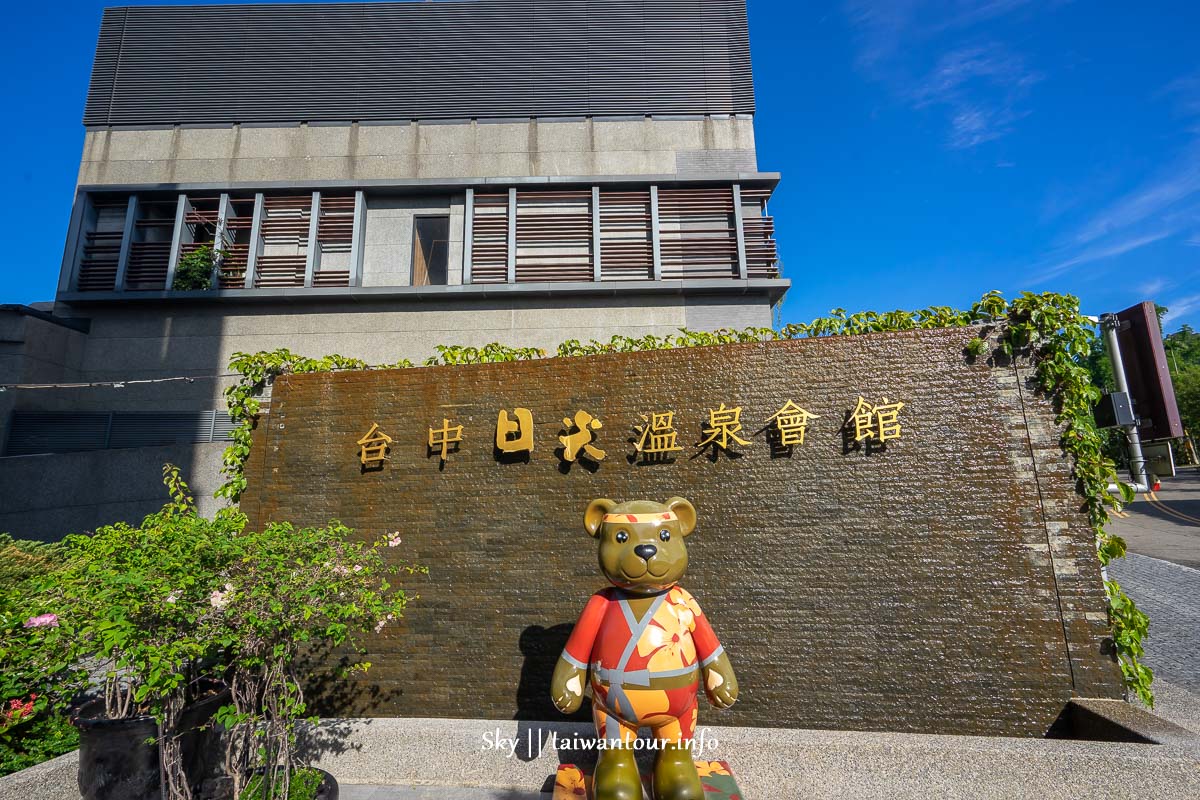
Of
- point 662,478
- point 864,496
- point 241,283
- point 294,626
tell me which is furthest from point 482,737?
point 241,283

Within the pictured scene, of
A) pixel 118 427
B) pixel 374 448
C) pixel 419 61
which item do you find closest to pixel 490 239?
pixel 419 61

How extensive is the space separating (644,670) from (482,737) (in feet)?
5.99

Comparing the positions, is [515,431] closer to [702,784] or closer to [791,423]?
[791,423]

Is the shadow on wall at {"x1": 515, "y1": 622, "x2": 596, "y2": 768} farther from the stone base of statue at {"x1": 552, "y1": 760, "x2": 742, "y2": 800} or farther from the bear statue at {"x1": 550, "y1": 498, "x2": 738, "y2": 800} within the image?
the bear statue at {"x1": 550, "y1": 498, "x2": 738, "y2": 800}

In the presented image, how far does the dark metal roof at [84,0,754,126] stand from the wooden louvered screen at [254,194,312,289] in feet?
6.95

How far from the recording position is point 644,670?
312 centimetres

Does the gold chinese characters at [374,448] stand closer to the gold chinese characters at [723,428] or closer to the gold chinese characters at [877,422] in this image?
the gold chinese characters at [723,428]

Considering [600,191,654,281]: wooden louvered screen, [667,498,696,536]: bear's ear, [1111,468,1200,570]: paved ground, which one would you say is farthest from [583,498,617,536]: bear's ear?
[1111,468,1200,570]: paved ground

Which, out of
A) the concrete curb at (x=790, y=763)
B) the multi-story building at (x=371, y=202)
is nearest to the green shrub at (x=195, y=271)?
the multi-story building at (x=371, y=202)

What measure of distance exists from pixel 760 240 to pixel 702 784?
9.18 metres

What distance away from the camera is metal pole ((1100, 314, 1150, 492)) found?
3936 millimetres

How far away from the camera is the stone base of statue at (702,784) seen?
3.21m

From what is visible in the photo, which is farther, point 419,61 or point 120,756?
point 419,61

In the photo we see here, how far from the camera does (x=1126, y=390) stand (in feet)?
13.1
